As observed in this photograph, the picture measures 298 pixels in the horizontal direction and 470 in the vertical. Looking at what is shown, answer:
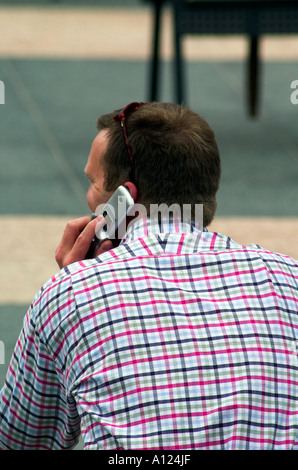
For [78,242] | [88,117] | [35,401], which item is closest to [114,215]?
[78,242]

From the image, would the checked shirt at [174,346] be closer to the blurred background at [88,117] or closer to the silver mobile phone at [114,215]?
the silver mobile phone at [114,215]

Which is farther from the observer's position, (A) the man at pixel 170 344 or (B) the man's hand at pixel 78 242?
(B) the man's hand at pixel 78 242

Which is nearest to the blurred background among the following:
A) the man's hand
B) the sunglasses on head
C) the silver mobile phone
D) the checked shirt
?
the man's hand

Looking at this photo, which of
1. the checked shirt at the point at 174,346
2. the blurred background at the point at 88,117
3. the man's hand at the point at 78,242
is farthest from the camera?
the blurred background at the point at 88,117

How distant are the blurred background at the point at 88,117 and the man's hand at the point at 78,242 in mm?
1452

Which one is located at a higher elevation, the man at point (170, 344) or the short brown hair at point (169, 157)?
the short brown hair at point (169, 157)

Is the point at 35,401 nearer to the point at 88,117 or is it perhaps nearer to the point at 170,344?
the point at 170,344

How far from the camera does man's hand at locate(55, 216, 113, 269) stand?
2250 millimetres

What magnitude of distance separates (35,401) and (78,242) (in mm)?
465

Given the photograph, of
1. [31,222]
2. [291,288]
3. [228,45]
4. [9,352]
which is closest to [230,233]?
[31,222]

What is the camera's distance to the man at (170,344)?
1.75 metres

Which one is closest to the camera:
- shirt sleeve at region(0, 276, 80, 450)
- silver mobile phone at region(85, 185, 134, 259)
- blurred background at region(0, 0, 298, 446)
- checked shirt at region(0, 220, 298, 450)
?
checked shirt at region(0, 220, 298, 450)

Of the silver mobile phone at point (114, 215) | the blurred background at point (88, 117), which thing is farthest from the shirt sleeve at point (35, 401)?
the blurred background at point (88, 117)

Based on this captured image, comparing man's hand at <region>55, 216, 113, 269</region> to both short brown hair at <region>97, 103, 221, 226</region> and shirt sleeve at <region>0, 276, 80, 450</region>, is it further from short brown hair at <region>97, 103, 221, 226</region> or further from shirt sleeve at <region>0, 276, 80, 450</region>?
shirt sleeve at <region>0, 276, 80, 450</region>
